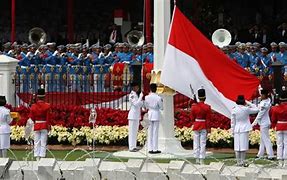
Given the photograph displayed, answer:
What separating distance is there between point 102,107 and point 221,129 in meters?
3.69

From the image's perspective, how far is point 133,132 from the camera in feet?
82.5

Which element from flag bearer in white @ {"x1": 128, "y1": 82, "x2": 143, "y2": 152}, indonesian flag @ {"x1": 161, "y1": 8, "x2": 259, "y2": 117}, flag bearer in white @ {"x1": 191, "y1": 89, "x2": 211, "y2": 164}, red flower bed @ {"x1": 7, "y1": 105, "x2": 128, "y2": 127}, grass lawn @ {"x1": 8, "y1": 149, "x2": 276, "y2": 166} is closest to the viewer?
flag bearer in white @ {"x1": 191, "y1": 89, "x2": 211, "y2": 164}

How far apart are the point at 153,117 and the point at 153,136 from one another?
0.39 metres

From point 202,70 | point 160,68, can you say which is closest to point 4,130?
point 160,68

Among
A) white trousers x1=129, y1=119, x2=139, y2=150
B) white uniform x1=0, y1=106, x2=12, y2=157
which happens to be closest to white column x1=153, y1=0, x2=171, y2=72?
white trousers x1=129, y1=119, x2=139, y2=150

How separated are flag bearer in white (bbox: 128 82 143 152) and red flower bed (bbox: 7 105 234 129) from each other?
180cm

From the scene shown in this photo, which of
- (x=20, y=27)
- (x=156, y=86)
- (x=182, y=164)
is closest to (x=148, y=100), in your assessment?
(x=156, y=86)

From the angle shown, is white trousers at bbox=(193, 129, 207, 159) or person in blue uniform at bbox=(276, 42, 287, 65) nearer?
white trousers at bbox=(193, 129, 207, 159)

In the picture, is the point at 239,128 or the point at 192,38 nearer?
the point at 239,128

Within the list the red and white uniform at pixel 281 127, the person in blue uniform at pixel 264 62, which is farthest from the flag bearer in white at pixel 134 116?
the person in blue uniform at pixel 264 62

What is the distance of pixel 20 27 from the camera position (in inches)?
1759

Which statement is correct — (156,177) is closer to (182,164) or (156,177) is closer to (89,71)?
(182,164)

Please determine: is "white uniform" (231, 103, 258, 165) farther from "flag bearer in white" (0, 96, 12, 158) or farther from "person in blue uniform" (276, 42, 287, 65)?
"person in blue uniform" (276, 42, 287, 65)

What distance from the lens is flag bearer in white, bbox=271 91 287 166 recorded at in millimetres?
23188
